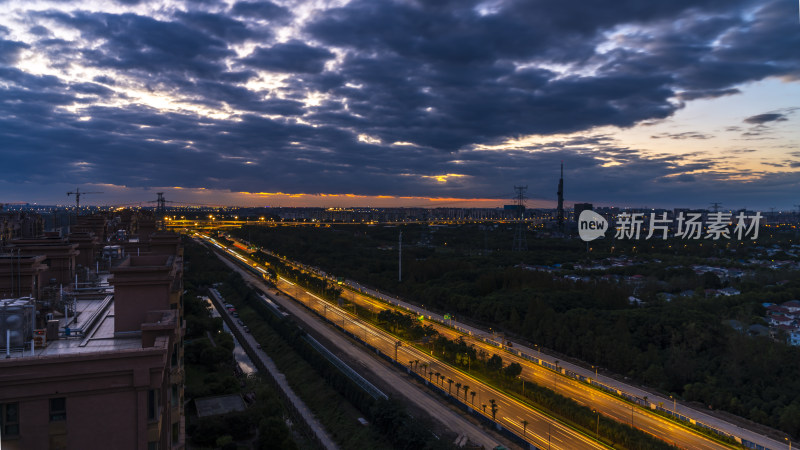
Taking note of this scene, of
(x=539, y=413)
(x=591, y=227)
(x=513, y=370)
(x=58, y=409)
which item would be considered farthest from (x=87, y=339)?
(x=591, y=227)

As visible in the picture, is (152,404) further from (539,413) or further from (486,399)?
(486,399)

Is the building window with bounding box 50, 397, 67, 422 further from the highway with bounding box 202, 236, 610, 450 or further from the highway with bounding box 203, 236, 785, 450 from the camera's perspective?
the highway with bounding box 203, 236, 785, 450

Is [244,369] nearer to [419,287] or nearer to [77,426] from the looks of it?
[419,287]

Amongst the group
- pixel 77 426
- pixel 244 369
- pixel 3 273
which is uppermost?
pixel 3 273

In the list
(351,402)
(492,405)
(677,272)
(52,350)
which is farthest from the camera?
(677,272)

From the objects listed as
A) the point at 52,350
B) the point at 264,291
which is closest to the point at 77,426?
the point at 52,350

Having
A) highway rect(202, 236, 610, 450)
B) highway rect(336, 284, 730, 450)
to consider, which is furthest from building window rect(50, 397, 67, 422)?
highway rect(336, 284, 730, 450)
